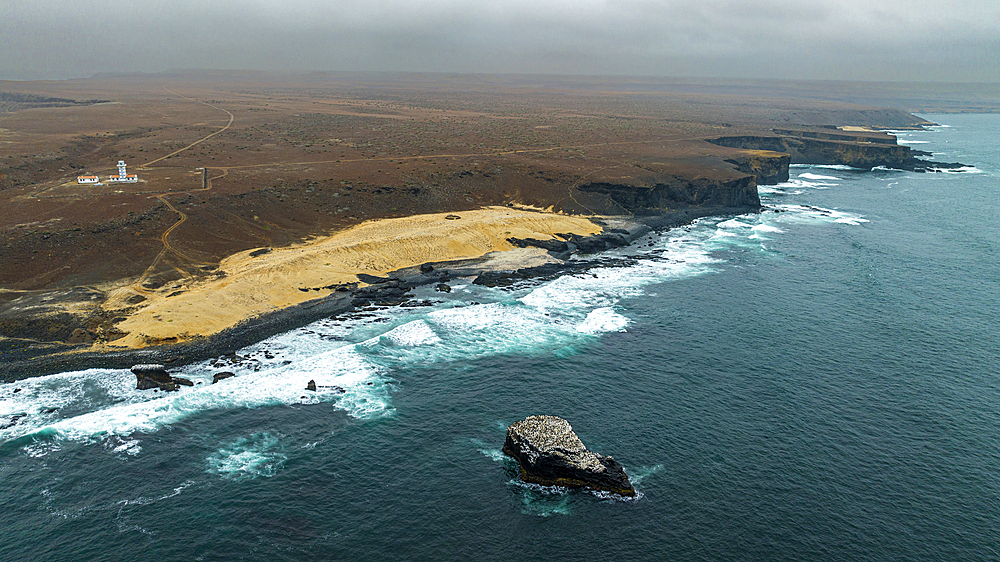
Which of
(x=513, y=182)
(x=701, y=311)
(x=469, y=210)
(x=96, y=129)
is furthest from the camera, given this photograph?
(x=96, y=129)

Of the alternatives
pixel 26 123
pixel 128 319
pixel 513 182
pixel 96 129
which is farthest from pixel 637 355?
pixel 26 123

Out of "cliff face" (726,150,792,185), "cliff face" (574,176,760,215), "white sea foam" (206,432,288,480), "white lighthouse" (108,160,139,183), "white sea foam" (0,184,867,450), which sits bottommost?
"white sea foam" (206,432,288,480)

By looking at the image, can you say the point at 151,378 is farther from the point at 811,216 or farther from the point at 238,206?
the point at 811,216

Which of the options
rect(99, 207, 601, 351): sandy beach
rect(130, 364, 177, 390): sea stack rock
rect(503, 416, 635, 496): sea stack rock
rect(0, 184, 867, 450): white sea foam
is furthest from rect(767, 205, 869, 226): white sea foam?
rect(130, 364, 177, 390): sea stack rock

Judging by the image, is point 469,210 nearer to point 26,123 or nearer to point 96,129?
point 96,129

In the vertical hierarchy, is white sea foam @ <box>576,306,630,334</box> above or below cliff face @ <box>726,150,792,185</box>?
below

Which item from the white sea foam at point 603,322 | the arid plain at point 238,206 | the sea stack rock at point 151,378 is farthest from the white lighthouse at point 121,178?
the white sea foam at point 603,322

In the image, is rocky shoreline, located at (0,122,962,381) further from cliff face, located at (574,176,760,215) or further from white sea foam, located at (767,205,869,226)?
white sea foam, located at (767,205,869,226)

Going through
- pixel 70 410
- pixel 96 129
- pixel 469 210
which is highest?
pixel 96 129
